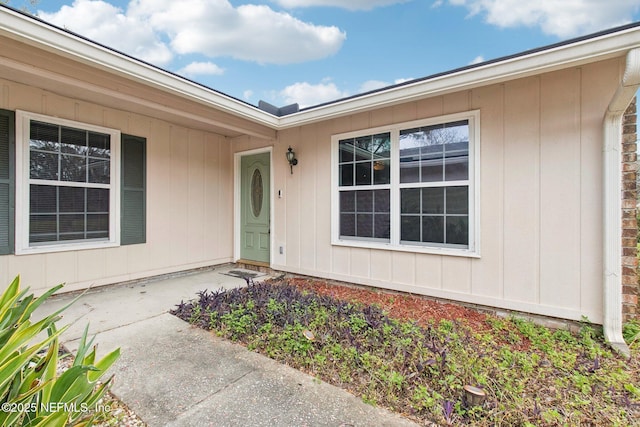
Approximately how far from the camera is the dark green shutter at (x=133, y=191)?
4254 mm

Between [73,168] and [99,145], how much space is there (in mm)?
459

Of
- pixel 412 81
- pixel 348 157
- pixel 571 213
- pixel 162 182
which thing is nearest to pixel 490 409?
pixel 571 213

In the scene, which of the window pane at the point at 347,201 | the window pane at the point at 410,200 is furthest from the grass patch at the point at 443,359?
the window pane at the point at 347,201

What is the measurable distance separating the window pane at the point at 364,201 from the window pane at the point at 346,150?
544 mm

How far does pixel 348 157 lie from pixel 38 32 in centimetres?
343

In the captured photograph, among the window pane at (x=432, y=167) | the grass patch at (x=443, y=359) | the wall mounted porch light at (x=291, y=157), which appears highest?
the wall mounted porch light at (x=291, y=157)

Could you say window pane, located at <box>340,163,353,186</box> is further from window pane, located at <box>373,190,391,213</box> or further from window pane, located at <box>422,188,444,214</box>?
window pane, located at <box>422,188,444,214</box>

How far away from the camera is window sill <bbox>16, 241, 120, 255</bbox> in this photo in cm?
345

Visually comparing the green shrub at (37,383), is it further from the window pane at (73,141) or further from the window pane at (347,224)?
the window pane at (347,224)

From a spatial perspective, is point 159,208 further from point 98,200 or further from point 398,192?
point 398,192

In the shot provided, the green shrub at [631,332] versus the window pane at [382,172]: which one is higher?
the window pane at [382,172]

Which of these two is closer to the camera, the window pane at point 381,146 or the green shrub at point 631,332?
the green shrub at point 631,332

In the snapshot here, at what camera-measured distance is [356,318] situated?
9.29 ft

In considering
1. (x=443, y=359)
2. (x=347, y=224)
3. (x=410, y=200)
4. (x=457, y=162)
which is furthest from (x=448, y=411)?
(x=347, y=224)
